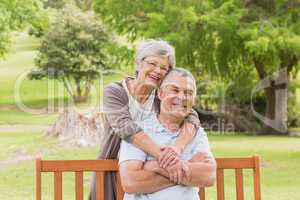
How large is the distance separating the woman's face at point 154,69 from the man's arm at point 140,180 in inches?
17.1

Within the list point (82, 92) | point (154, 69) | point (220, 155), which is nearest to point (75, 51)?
point (82, 92)

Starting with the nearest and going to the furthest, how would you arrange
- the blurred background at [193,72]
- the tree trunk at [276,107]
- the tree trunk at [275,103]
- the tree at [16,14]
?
the blurred background at [193,72]
the tree trunk at [275,103]
the tree trunk at [276,107]
the tree at [16,14]

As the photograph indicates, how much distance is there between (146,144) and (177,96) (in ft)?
0.92

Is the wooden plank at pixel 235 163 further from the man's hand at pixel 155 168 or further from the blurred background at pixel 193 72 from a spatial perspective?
the blurred background at pixel 193 72

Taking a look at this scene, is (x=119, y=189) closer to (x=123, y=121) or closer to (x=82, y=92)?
(x=123, y=121)

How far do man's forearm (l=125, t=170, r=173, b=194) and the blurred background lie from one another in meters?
5.99

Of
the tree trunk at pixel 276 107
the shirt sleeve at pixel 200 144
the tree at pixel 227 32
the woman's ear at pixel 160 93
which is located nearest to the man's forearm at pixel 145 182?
the shirt sleeve at pixel 200 144

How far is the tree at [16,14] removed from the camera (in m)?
24.6

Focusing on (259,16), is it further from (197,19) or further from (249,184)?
(249,184)

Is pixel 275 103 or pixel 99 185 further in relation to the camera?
pixel 275 103

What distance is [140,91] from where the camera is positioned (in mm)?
3695

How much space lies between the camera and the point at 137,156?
351 cm

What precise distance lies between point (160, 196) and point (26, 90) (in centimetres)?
3430

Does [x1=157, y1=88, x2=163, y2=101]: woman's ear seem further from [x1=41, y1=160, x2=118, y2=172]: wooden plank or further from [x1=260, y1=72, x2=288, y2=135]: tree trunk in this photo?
[x1=260, y1=72, x2=288, y2=135]: tree trunk
